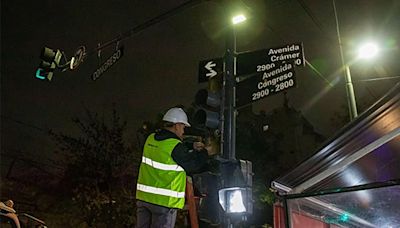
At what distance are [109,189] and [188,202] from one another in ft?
47.5

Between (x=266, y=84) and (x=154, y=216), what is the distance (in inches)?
109

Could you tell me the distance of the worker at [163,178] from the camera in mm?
4707

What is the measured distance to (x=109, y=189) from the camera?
61.9 feet

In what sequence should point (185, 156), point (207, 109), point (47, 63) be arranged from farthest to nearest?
point (47, 63) < point (207, 109) < point (185, 156)

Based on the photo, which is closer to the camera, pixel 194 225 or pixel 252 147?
pixel 194 225

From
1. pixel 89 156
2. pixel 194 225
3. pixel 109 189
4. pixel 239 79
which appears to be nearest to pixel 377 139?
pixel 194 225

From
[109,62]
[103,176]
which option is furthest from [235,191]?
[103,176]

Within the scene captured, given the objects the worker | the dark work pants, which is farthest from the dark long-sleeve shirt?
the dark work pants

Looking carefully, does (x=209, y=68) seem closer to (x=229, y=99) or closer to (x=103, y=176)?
(x=229, y=99)

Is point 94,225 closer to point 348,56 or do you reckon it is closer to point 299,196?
point 348,56

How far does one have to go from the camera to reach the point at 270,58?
250 inches

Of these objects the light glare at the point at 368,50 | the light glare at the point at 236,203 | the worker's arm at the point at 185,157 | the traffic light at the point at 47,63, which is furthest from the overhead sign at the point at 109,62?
the light glare at the point at 368,50

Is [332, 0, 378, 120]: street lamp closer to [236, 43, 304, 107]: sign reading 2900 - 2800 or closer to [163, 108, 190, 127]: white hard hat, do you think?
[236, 43, 304, 107]: sign reading 2900 - 2800

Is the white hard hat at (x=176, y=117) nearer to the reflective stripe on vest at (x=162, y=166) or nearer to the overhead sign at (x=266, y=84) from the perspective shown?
the reflective stripe on vest at (x=162, y=166)
